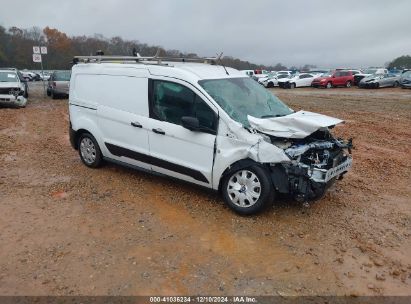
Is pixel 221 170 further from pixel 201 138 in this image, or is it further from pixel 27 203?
pixel 27 203

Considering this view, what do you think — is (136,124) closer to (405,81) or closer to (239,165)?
(239,165)

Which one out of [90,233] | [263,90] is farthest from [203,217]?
[263,90]

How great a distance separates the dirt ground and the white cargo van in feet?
1.34

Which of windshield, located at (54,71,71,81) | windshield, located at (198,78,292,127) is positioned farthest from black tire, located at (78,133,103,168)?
windshield, located at (54,71,71,81)

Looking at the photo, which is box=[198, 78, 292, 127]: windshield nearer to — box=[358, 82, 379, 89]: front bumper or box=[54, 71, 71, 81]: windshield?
box=[54, 71, 71, 81]: windshield

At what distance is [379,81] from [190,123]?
30090 mm

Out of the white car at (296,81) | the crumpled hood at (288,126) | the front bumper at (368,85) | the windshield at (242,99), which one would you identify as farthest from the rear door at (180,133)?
the white car at (296,81)

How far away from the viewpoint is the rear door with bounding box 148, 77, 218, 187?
209 inches

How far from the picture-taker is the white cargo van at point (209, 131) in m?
4.93

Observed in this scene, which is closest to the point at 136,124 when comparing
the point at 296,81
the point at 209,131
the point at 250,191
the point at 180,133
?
the point at 180,133

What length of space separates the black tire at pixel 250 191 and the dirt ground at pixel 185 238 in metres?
0.15

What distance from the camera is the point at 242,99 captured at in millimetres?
5703

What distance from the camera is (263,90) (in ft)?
20.7

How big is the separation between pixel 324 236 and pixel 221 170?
4.90ft
